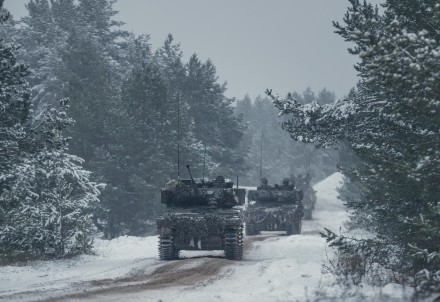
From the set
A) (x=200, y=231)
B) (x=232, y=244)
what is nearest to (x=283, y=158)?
(x=232, y=244)

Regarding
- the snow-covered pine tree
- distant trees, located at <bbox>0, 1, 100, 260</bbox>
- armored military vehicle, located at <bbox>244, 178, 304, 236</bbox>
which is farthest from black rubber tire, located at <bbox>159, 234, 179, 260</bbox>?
the snow-covered pine tree

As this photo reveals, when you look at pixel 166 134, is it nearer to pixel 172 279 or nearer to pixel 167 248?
pixel 167 248

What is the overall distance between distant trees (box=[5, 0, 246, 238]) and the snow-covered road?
1322 centimetres

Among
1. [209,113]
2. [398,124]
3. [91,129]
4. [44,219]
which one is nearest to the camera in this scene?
[398,124]

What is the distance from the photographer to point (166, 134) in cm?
3431

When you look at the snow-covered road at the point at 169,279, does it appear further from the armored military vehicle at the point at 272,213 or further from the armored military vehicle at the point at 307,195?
the armored military vehicle at the point at 307,195

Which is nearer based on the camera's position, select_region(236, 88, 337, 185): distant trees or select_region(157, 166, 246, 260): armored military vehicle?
select_region(157, 166, 246, 260): armored military vehicle

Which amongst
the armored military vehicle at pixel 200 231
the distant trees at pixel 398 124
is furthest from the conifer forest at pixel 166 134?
the armored military vehicle at pixel 200 231

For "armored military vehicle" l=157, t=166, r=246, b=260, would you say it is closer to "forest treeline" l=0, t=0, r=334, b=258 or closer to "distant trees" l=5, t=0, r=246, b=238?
"forest treeline" l=0, t=0, r=334, b=258

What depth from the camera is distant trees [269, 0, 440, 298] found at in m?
9.12

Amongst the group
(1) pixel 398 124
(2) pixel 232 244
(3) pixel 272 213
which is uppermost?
(1) pixel 398 124

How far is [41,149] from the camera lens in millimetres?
17297

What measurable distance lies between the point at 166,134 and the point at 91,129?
438 centimetres

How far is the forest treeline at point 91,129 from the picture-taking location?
17.3 metres
